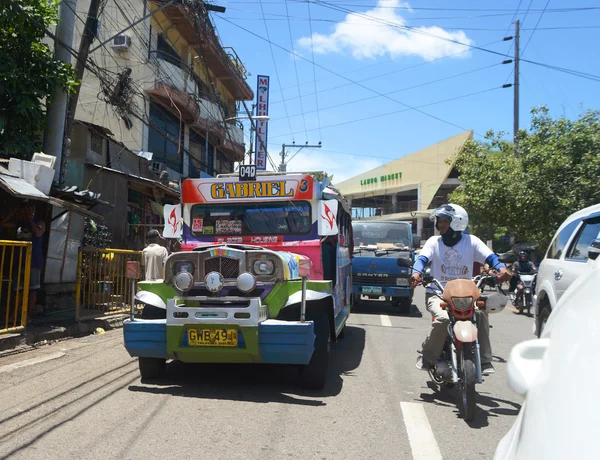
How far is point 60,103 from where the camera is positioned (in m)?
9.76

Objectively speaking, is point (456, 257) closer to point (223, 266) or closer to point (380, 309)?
point (223, 266)

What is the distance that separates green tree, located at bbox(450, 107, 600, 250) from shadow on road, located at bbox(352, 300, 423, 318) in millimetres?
7412

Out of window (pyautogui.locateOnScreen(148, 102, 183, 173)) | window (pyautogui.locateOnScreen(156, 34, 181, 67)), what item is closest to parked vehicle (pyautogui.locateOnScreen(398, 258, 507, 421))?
window (pyautogui.locateOnScreen(148, 102, 183, 173))

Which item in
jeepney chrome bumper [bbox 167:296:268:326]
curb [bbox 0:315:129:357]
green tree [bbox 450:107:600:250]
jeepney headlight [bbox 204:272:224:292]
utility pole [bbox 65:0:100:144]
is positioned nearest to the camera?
jeepney chrome bumper [bbox 167:296:268:326]

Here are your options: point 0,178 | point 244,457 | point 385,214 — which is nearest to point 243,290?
point 244,457

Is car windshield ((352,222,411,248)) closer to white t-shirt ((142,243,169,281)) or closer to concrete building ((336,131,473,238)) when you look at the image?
white t-shirt ((142,243,169,281))

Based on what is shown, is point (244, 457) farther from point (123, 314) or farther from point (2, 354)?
point (123, 314)

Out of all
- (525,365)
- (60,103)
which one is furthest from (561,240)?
(60,103)

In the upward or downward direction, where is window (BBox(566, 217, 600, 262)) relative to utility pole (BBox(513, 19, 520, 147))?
downward

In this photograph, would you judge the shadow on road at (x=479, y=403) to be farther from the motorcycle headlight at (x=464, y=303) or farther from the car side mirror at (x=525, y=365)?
the car side mirror at (x=525, y=365)

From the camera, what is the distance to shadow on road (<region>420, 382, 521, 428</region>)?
4.50 meters

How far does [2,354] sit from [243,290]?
3571mm

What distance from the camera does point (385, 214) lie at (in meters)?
45.7

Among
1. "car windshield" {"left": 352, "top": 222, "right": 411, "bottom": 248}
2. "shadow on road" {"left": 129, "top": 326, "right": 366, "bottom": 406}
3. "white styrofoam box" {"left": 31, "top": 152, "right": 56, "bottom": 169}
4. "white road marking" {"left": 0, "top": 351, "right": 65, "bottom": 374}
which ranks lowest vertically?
"shadow on road" {"left": 129, "top": 326, "right": 366, "bottom": 406}
